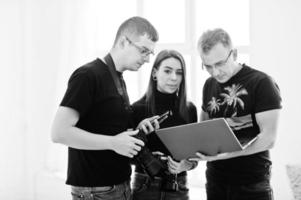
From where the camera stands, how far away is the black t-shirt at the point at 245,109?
1738 millimetres

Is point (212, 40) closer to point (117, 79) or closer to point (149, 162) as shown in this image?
point (117, 79)

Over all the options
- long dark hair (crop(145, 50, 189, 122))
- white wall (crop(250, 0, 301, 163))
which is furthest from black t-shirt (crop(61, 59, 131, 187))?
white wall (crop(250, 0, 301, 163))

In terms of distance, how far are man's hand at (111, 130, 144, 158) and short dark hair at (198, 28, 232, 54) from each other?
539 mm

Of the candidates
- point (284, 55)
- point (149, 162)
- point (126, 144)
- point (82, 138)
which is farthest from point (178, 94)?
point (284, 55)

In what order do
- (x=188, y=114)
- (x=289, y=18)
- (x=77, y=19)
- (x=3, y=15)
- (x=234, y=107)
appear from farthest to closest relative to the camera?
(x=3, y=15)
(x=77, y=19)
(x=289, y=18)
(x=188, y=114)
(x=234, y=107)

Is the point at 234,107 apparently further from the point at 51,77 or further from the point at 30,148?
the point at 30,148

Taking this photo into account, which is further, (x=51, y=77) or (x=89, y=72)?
(x=51, y=77)

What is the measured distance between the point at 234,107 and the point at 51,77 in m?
2.07

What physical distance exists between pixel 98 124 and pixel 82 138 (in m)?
0.14

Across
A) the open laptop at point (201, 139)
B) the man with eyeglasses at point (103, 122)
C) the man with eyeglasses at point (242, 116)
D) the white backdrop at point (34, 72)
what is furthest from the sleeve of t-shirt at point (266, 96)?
the white backdrop at point (34, 72)

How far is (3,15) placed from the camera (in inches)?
137

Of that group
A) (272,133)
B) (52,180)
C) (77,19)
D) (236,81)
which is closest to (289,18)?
(236,81)

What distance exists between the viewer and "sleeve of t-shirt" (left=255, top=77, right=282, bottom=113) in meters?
1.72

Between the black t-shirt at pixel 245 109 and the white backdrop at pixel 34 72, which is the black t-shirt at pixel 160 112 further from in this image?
the white backdrop at pixel 34 72
